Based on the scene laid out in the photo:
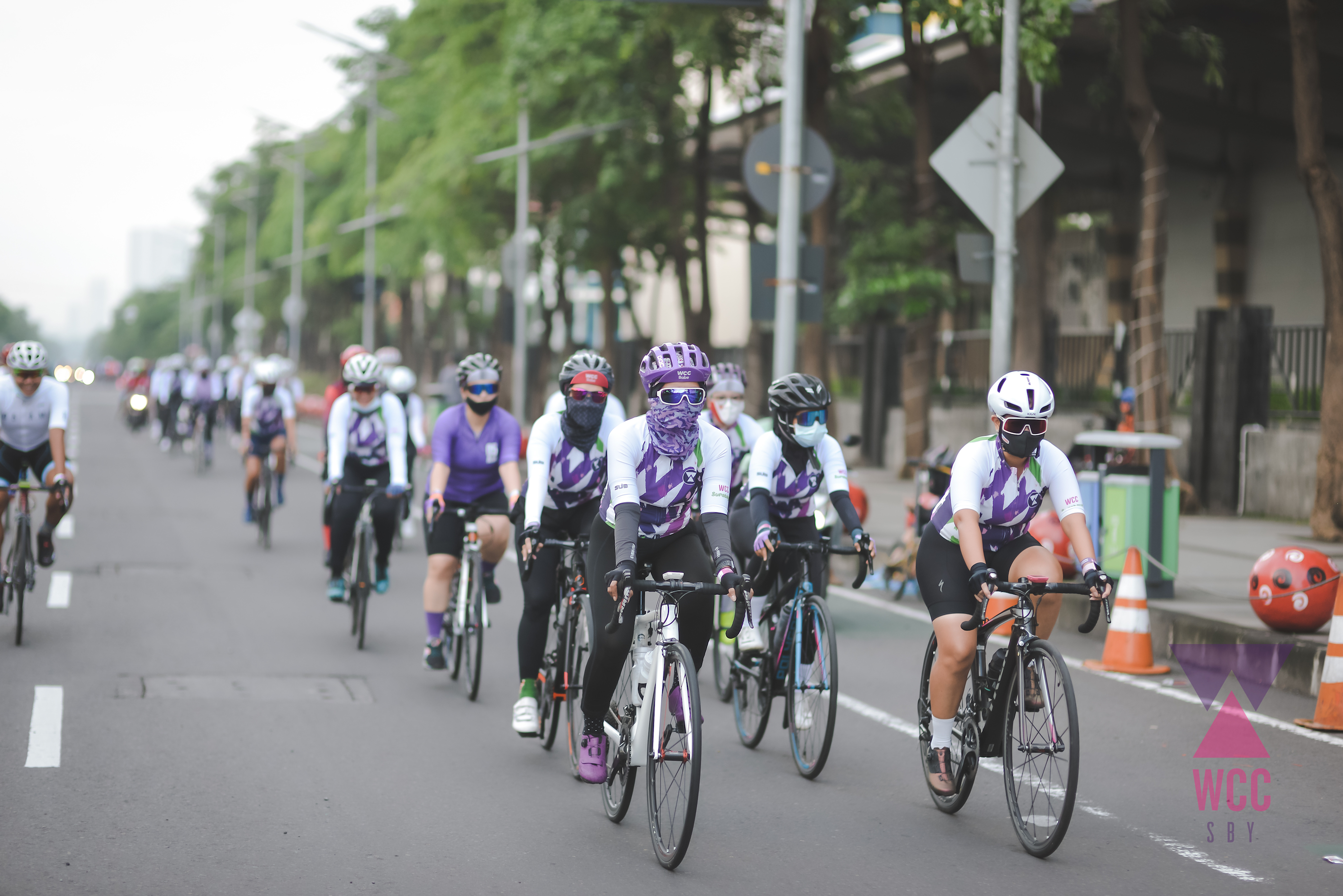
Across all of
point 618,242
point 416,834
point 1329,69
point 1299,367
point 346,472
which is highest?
point 1329,69

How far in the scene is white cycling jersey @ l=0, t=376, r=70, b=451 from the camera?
34.7 feet

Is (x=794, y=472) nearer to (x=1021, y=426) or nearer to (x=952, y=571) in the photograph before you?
(x=952, y=571)

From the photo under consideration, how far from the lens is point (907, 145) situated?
3444 cm

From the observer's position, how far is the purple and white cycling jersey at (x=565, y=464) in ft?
23.9

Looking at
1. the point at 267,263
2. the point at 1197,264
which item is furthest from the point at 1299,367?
the point at 267,263

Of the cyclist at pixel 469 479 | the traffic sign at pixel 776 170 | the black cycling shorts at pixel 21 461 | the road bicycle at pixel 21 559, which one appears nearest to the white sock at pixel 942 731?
the cyclist at pixel 469 479

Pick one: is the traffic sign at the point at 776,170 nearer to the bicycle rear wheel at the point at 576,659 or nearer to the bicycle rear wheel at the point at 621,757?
the bicycle rear wheel at the point at 576,659

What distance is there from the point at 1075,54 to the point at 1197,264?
748cm

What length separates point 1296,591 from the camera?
9.89 meters

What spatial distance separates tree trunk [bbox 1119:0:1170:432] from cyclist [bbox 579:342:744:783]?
1329 cm

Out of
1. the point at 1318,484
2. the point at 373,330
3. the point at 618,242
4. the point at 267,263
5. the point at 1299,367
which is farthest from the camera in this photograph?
the point at 267,263

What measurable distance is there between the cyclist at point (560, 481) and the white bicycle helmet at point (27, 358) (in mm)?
4483

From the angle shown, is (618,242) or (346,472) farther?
(618,242)

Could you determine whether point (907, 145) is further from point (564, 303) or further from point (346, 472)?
point (346, 472)
